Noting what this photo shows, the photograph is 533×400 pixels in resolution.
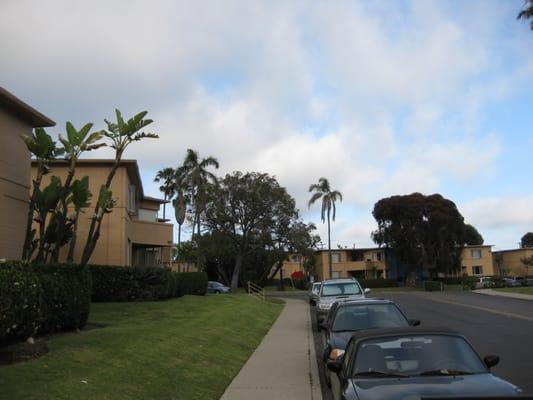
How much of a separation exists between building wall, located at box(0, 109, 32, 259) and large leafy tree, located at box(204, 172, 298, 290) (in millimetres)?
39433

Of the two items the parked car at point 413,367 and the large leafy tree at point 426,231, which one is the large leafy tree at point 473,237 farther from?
the parked car at point 413,367

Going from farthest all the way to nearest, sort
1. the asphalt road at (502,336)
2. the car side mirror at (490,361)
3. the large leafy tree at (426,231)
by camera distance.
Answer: the large leafy tree at (426,231)
the asphalt road at (502,336)
the car side mirror at (490,361)

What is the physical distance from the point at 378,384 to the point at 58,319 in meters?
9.08

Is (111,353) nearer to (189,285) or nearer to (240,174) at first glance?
(189,285)

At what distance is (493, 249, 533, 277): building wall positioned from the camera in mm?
93188

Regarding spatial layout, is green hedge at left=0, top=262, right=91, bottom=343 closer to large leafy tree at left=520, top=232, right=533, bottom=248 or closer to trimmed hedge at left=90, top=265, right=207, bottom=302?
trimmed hedge at left=90, top=265, right=207, bottom=302

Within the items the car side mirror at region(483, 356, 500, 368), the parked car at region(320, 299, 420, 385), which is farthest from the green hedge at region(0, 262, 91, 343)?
the car side mirror at region(483, 356, 500, 368)

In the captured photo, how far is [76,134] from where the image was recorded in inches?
673

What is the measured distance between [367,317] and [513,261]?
95.0m

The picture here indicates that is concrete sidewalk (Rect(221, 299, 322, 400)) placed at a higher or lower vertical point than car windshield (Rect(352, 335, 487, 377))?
lower

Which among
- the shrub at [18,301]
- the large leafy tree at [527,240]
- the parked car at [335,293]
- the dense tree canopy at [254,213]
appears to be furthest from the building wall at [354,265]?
the shrub at [18,301]

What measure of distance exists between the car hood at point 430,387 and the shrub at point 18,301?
6395 mm

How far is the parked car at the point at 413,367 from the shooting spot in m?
5.29

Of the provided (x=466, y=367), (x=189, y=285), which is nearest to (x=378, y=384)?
(x=466, y=367)
